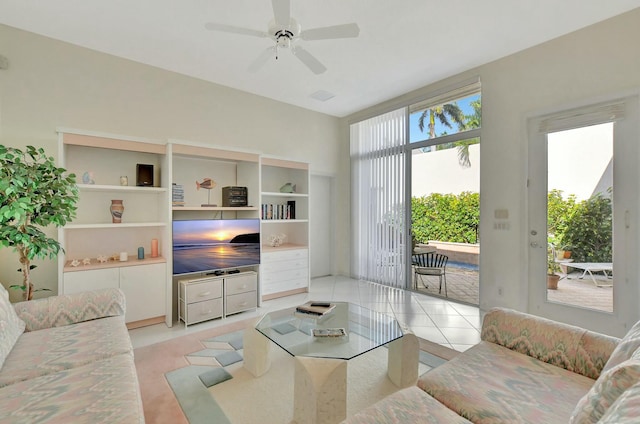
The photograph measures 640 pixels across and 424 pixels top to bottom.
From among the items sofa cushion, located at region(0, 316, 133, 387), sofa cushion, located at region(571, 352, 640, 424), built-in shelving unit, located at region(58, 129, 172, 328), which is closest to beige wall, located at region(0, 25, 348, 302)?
built-in shelving unit, located at region(58, 129, 172, 328)

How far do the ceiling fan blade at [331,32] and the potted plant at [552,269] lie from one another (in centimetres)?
305

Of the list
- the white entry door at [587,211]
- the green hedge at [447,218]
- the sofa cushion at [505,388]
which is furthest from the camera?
the green hedge at [447,218]

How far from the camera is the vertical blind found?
4.73 meters

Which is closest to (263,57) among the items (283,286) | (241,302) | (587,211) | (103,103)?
(103,103)

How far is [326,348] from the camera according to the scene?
1904mm

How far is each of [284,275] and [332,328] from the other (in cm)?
220

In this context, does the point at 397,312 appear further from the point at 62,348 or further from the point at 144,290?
the point at 62,348

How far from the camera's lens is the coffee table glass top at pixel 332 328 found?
188 centimetres

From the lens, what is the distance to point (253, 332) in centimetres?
230

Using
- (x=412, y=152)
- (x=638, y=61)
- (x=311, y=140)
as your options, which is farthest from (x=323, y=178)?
(x=638, y=61)

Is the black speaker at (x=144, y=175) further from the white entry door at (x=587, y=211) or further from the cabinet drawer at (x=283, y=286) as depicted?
the white entry door at (x=587, y=211)

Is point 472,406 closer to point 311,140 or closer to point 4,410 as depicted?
point 4,410

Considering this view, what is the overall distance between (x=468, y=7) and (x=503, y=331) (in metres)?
2.67

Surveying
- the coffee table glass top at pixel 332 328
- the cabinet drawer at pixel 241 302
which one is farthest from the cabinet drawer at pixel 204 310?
the coffee table glass top at pixel 332 328
